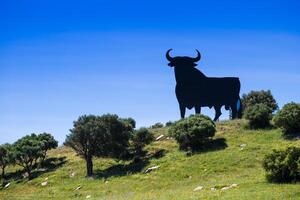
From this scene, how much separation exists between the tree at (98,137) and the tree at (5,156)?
952cm

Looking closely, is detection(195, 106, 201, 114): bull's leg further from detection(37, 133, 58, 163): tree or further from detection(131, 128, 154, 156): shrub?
detection(37, 133, 58, 163): tree

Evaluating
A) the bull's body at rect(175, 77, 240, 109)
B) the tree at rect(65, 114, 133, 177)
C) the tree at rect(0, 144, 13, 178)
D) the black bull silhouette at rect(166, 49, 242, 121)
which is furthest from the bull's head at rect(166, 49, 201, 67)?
the tree at rect(0, 144, 13, 178)

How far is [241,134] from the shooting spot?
5209cm

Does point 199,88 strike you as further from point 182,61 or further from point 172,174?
point 172,174

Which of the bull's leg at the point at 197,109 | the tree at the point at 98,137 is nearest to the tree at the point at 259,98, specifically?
the bull's leg at the point at 197,109

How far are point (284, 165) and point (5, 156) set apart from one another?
1656 inches

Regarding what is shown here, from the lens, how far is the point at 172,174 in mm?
40625

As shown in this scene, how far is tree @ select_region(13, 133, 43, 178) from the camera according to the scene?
5412cm

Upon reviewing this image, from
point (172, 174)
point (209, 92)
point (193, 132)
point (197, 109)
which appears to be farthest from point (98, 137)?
point (209, 92)

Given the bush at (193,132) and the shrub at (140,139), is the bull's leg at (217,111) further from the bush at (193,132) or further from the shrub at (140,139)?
the shrub at (140,139)

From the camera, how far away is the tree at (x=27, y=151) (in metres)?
54.1

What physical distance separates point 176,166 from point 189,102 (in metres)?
13.7

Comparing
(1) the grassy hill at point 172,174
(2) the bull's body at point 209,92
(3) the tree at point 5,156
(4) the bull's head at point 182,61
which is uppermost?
(4) the bull's head at point 182,61

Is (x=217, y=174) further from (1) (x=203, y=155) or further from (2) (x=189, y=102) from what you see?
(2) (x=189, y=102)
